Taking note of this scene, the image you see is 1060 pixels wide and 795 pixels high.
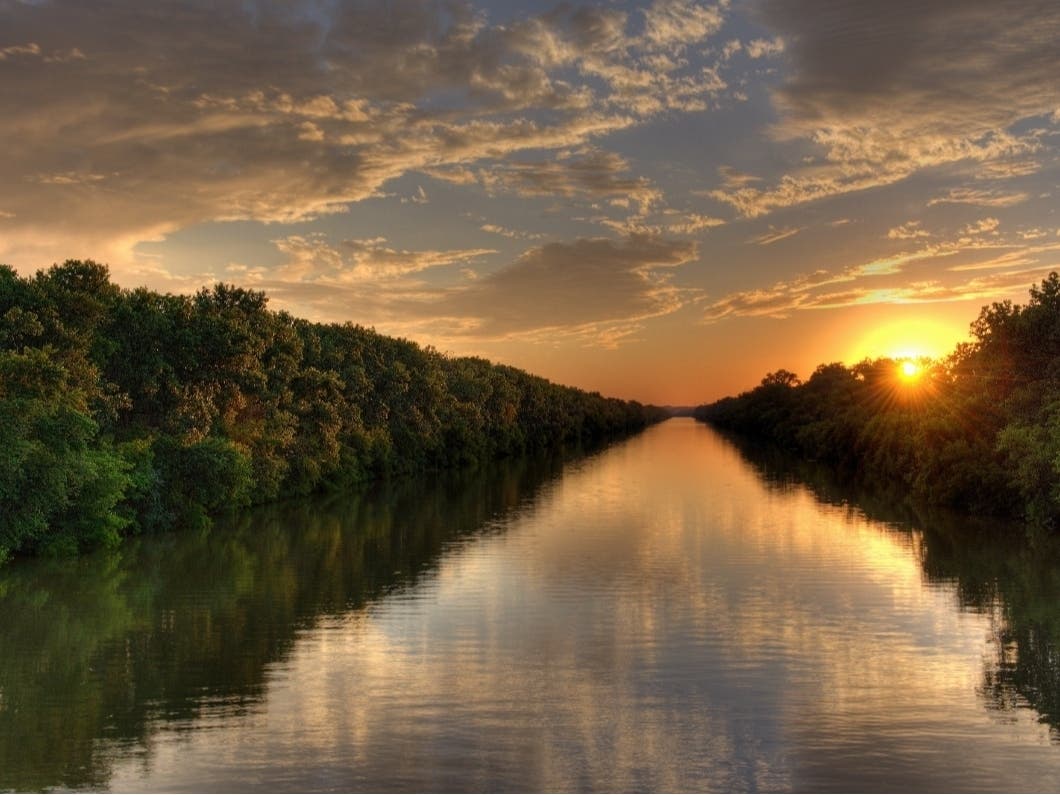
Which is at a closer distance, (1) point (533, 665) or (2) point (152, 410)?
(1) point (533, 665)

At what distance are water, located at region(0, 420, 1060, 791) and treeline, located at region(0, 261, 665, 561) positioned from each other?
3.15 m

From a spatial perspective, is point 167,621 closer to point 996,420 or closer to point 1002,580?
Answer: point 1002,580

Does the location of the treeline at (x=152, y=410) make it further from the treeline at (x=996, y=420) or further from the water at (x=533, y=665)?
the treeline at (x=996, y=420)

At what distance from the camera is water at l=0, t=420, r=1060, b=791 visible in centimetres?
1898

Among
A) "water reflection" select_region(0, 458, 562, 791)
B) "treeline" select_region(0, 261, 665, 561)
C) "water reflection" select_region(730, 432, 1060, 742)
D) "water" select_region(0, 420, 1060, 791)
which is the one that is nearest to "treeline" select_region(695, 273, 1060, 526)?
"water reflection" select_region(730, 432, 1060, 742)

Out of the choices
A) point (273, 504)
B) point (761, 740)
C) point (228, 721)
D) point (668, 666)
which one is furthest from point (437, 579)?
point (273, 504)

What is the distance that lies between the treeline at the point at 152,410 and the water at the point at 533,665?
3150mm

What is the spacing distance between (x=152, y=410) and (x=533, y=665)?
127ft

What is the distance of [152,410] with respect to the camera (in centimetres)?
5812

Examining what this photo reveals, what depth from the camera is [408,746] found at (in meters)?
19.9

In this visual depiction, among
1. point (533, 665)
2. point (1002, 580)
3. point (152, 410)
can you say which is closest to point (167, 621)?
point (533, 665)

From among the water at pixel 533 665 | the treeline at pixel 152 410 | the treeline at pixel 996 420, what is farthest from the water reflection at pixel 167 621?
the treeline at pixel 996 420

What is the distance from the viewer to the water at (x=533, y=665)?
A: 1898cm

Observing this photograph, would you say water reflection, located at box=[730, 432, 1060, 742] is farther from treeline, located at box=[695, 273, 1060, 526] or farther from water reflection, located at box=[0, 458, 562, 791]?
water reflection, located at box=[0, 458, 562, 791]
